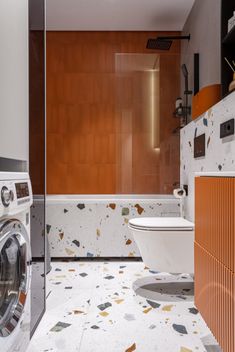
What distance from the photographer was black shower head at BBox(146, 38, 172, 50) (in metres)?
2.90

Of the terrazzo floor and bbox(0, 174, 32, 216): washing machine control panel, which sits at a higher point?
bbox(0, 174, 32, 216): washing machine control panel

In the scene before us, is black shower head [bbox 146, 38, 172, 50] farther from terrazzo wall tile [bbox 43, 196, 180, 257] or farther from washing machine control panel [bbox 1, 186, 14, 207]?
washing machine control panel [bbox 1, 186, 14, 207]

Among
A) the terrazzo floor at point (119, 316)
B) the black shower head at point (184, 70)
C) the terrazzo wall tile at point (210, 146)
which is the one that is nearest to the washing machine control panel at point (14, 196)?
the terrazzo floor at point (119, 316)

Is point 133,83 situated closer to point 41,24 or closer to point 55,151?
point 55,151

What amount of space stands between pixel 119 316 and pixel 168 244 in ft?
1.79

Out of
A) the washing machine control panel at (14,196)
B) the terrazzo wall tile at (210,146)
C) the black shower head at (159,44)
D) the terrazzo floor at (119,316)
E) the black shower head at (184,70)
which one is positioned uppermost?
the black shower head at (159,44)

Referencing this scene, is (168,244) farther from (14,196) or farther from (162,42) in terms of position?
(162,42)

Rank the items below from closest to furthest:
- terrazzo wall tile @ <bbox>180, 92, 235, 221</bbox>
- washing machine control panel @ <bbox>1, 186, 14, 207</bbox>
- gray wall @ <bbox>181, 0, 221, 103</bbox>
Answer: washing machine control panel @ <bbox>1, 186, 14, 207</bbox> → terrazzo wall tile @ <bbox>180, 92, 235, 221</bbox> → gray wall @ <bbox>181, 0, 221, 103</bbox>

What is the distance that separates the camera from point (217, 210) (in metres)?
1.24

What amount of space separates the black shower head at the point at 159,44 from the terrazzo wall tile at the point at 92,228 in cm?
155

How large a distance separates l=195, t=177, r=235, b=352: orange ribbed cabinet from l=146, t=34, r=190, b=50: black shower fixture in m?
1.89

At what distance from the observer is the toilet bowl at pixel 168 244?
196 cm

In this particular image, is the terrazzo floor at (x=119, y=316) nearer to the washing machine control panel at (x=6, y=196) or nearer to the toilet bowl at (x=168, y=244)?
the toilet bowl at (x=168, y=244)

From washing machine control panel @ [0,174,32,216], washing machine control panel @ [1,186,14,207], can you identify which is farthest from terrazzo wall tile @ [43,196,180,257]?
washing machine control panel @ [1,186,14,207]
